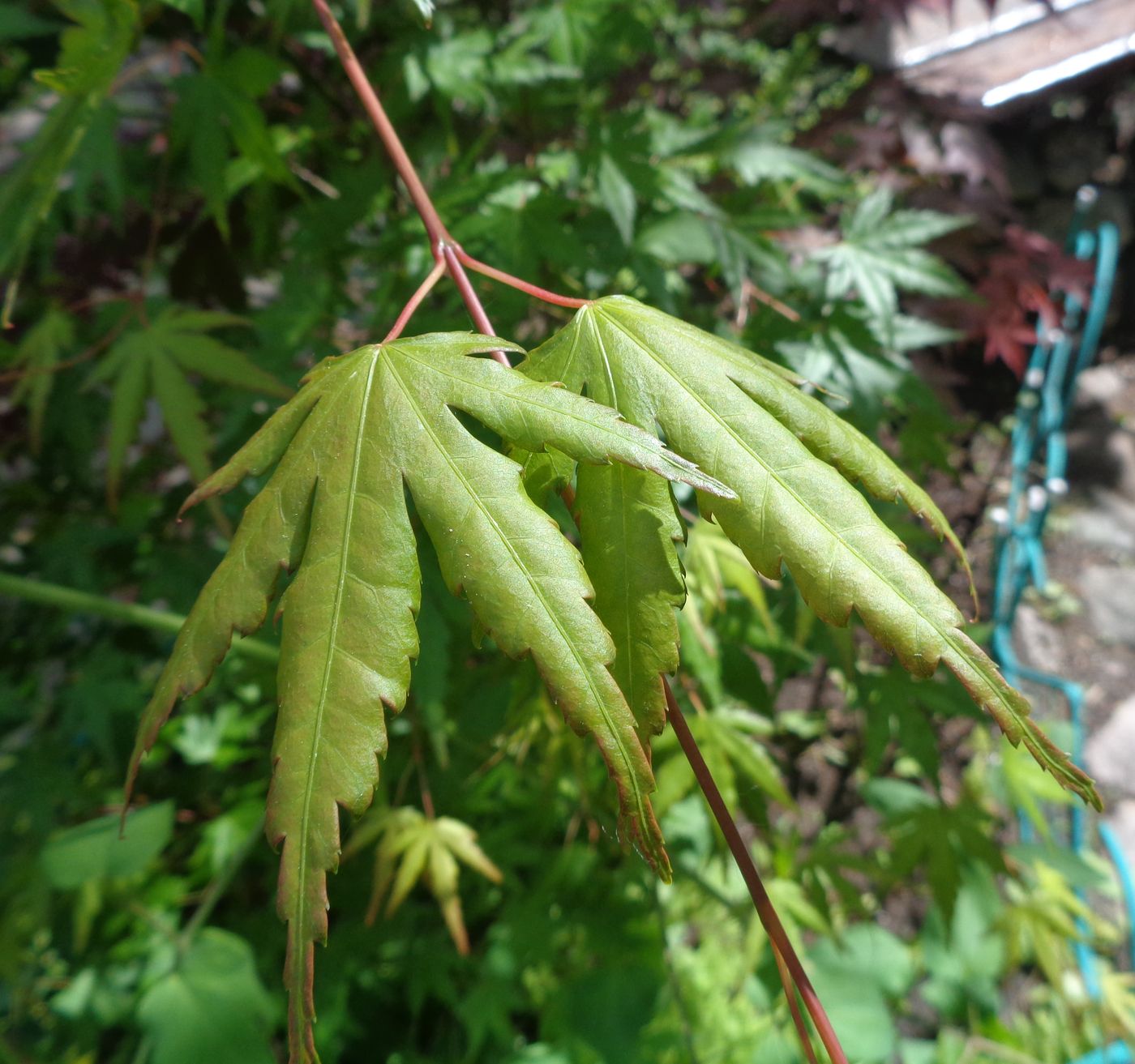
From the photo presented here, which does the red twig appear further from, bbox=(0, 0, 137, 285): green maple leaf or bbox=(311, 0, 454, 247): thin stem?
bbox=(0, 0, 137, 285): green maple leaf

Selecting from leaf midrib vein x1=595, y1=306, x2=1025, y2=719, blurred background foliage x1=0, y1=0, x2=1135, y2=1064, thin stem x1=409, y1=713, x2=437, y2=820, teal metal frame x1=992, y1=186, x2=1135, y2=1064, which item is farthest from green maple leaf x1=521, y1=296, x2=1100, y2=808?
teal metal frame x1=992, y1=186, x2=1135, y2=1064

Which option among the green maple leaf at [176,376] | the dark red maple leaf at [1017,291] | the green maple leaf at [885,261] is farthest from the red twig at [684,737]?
the dark red maple leaf at [1017,291]

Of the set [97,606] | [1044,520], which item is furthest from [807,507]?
[1044,520]

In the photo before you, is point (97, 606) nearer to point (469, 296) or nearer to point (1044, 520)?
point (469, 296)

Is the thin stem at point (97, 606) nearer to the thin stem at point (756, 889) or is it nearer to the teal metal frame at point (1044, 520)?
the thin stem at point (756, 889)

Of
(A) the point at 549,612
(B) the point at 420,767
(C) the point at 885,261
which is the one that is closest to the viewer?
(A) the point at 549,612

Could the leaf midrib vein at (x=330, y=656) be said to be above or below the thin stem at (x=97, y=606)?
above
